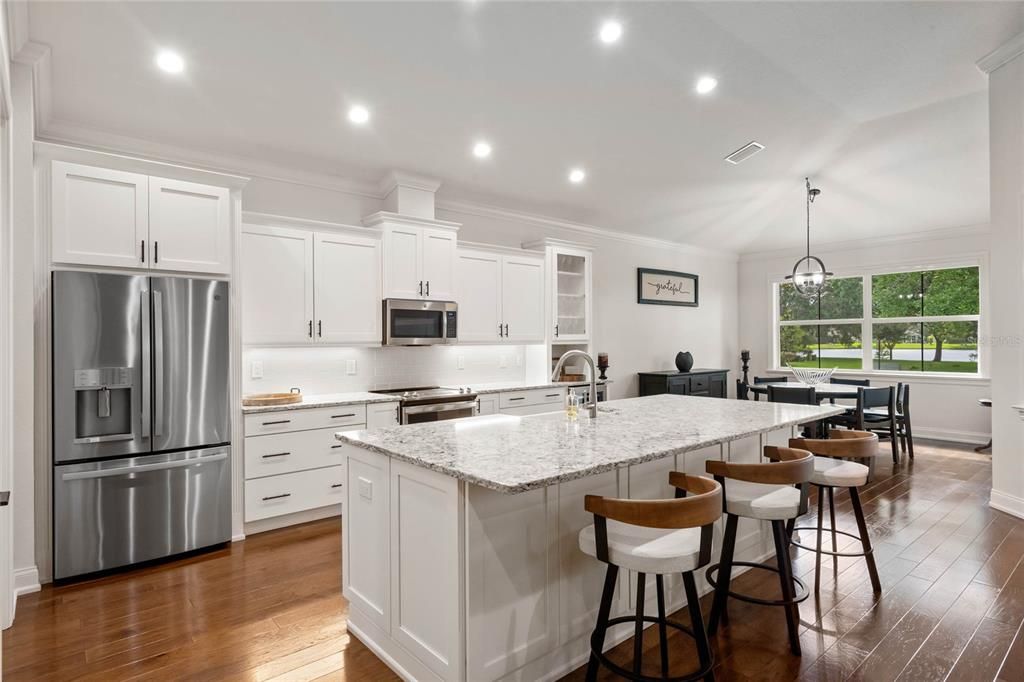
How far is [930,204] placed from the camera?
21.3 ft

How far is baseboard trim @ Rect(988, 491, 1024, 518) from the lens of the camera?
390 centimetres

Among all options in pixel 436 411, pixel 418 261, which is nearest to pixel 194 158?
pixel 418 261

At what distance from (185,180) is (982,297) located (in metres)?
8.39

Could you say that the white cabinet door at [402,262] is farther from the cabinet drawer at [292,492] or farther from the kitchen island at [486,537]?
the kitchen island at [486,537]

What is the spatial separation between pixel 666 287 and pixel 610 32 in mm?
4470

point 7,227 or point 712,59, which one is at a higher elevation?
point 712,59

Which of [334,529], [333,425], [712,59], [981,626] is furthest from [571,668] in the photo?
[712,59]

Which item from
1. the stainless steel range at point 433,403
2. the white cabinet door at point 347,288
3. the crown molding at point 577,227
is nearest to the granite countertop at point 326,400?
the stainless steel range at point 433,403

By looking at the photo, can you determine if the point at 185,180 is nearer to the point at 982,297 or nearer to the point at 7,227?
the point at 7,227

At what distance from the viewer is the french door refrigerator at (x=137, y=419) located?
2.95 meters

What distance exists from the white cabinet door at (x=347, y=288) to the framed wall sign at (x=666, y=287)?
396 cm

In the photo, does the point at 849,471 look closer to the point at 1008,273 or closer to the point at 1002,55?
the point at 1008,273

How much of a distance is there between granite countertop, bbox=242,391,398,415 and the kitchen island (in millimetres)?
1511

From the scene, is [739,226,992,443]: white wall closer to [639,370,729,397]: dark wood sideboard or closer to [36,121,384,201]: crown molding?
[639,370,729,397]: dark wood sideboard
